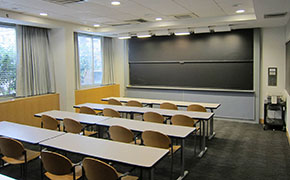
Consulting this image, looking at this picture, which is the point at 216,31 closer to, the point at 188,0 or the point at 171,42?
the point at 171,42

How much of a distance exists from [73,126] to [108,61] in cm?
512

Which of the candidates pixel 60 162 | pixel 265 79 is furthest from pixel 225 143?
pixel 60 162

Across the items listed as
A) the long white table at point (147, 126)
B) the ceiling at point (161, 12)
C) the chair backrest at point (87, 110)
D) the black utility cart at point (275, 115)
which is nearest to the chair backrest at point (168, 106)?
the chair backrest at point (87, 110)

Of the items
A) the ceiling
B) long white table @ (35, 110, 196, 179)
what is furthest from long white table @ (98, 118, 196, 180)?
the ceiling

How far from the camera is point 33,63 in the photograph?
6.71 metres

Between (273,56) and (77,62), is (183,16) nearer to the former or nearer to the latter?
(273,56)

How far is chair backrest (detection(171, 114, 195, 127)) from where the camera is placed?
4.57 m

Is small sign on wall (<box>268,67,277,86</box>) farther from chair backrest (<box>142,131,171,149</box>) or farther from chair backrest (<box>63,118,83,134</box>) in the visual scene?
chair backrest (<box>63,118,83,134</box>)

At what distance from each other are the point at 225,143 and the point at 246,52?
316 centimetres

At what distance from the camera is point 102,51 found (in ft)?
29.5

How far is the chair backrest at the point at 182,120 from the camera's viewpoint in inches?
180

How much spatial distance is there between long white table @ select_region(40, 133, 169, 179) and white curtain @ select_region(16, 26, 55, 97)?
366 centimetres

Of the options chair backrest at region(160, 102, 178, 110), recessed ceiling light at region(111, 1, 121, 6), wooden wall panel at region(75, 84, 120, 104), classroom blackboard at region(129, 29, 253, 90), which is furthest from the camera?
wooden wall panel at region(75, 84, 120, 104)

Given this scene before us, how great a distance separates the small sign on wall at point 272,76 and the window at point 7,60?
704 centimetres
